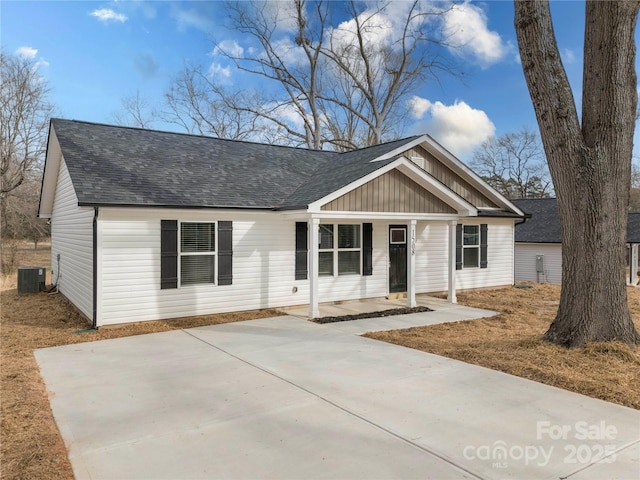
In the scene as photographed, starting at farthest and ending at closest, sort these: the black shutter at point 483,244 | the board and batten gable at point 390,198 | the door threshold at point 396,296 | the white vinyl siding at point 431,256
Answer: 1. the black shutter at point 483,244
2. the white vinyl siding at point 431,256
3. the door threshold at point 396,296
4. the board and batten gable at point 390,198

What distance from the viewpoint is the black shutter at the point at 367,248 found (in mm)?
11109

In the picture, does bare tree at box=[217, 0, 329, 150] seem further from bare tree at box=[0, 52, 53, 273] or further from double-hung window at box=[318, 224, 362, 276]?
double-hung window at box=[318, 224, 362, 276]

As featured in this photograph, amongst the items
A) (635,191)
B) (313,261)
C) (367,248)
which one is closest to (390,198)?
(367,248)

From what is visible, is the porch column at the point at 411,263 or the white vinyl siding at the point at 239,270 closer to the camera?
the white vinyl siding at the point at 239,270

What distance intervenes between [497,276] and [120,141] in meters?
11.9

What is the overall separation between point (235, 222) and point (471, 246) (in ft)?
25.4

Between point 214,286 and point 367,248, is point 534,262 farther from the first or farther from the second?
point 214,286

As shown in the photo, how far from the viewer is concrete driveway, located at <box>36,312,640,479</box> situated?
10.5 ft

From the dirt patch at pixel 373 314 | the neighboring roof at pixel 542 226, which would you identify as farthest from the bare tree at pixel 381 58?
the dirt patch at pixel 373 314

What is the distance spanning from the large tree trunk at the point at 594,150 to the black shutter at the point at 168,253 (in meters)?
6.94

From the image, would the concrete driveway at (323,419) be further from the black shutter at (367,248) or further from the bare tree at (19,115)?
the bare tree at (19,115)

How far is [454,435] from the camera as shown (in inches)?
146

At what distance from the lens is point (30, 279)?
42.8 ft

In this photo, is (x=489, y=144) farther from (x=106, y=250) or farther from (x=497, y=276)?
(x=106, y=250)
